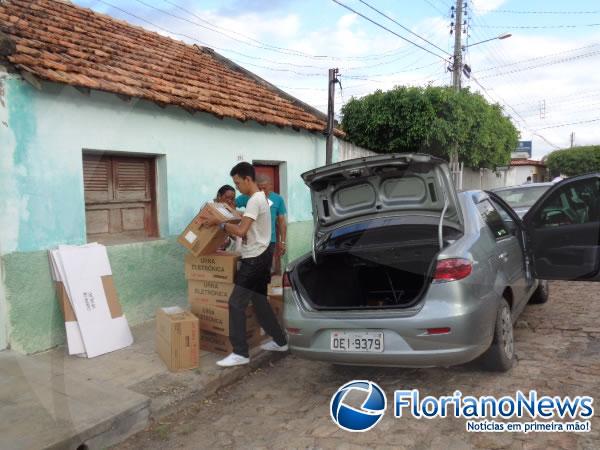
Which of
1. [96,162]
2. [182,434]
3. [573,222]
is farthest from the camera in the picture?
[96,162]

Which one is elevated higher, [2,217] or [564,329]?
[2,217]

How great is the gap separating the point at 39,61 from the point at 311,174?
2847 millimetres

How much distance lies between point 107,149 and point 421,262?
3.47m

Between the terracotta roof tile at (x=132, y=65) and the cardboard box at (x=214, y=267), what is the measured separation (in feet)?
6.73

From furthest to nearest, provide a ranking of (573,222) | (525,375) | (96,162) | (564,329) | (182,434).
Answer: (96,162)
(564,329)
(573,222)
(525,375)
(182,434)

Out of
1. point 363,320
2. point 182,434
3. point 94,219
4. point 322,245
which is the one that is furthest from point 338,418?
point 94,219

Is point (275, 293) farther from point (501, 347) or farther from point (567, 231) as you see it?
point (567, 231)

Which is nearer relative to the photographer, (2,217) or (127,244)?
(2,217)

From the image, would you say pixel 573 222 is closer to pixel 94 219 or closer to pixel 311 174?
pixel 311 174

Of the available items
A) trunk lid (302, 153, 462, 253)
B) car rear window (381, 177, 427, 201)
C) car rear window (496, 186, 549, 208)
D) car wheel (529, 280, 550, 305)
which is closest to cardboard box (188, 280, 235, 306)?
trunk lid (302, 153, 462, 253)

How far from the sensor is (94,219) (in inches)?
205

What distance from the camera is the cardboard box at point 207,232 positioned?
4195mm

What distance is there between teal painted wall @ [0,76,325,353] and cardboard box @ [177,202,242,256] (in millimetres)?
1229

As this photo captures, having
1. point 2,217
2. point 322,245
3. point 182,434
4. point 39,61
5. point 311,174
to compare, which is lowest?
point 182,434
